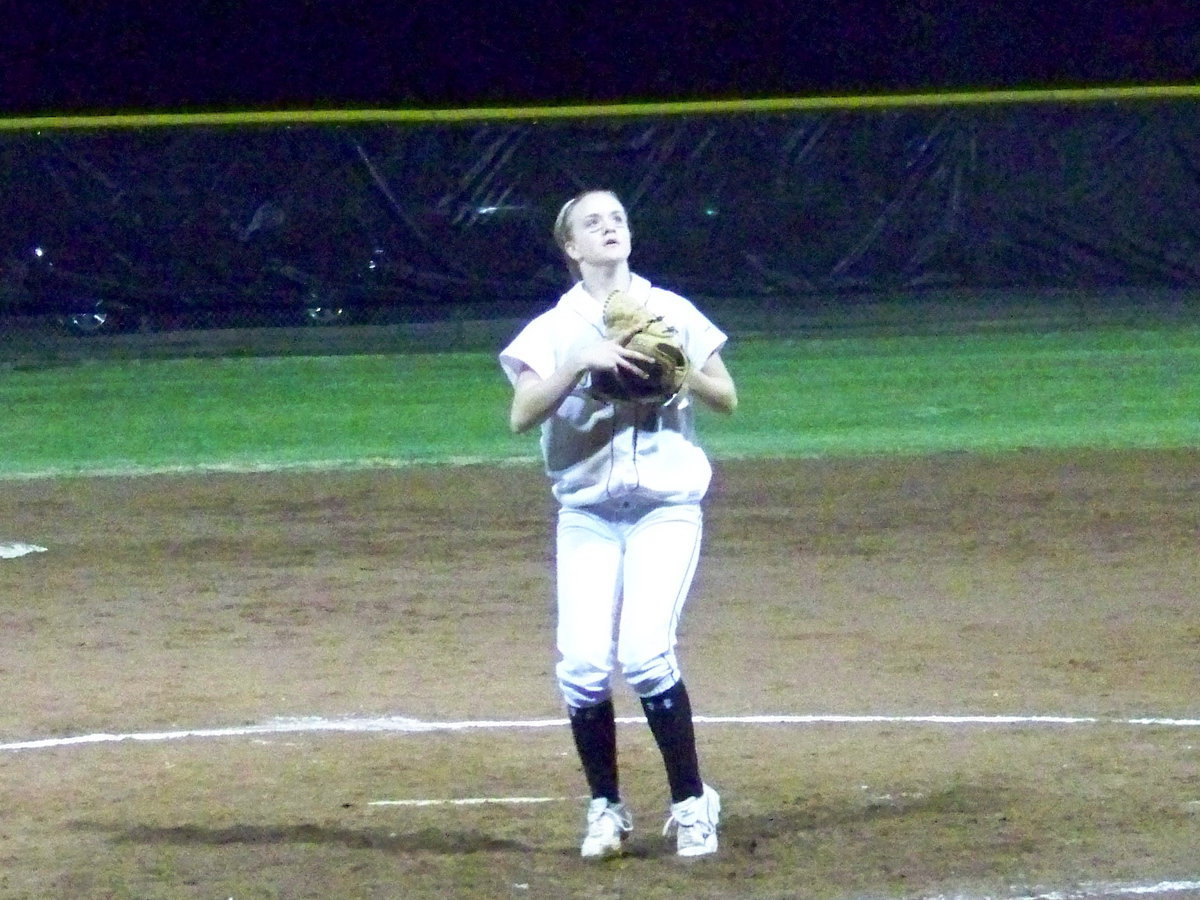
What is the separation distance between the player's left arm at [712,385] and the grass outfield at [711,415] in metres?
7.10

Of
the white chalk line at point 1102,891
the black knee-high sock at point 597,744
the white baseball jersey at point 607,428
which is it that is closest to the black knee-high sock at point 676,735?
the black knee-high sock at point 597,744

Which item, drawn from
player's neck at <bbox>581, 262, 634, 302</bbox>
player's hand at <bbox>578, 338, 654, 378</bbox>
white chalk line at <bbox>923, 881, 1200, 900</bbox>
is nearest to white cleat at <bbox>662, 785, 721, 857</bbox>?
white chalk line at <bbox>923, 881, 1200, 900</bbox>

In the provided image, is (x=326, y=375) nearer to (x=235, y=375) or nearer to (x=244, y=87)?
(x=235, y=375)

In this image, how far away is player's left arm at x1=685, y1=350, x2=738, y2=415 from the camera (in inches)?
176

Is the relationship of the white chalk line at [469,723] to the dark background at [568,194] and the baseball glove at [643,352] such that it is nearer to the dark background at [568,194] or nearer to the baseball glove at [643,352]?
the baseball glove at [643,352]

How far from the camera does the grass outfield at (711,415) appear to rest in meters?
12.0

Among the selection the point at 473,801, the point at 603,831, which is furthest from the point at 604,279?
the point at 473,801

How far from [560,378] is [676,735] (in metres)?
0.89

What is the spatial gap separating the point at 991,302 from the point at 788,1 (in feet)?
31.5

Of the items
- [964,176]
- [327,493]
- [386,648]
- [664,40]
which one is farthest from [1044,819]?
[664,40]

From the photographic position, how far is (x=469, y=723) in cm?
611

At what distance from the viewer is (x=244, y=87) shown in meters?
25.0

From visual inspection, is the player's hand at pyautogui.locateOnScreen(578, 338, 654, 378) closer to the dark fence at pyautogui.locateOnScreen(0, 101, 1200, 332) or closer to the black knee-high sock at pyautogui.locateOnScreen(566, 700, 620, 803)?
the black knee-high sock at pyautogui.locateOnScreen(566, 700, 620, 803)

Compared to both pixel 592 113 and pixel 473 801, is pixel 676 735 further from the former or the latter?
pixel 592 113
